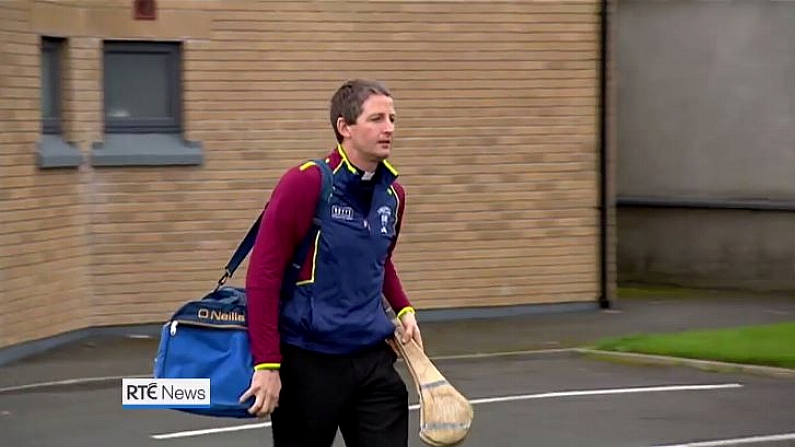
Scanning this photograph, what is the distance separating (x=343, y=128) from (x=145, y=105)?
1035 cm

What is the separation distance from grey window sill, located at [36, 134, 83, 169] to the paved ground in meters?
1.65

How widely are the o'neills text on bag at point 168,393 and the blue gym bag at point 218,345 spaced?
19mm

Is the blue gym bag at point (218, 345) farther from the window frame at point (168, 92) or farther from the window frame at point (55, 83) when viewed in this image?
the window frame at point (168, 92)

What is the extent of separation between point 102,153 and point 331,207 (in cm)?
999

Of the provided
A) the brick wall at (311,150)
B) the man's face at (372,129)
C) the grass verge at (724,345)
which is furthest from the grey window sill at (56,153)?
the man's face at (372,129)

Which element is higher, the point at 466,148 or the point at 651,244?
the point at 466,148

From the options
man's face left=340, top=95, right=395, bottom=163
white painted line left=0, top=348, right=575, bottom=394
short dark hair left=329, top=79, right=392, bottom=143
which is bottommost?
white painted line left=0, top=348, right=575, bottom=394

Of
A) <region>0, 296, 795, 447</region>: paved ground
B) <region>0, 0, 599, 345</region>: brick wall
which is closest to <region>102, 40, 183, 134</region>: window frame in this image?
<region>0, 0, 599, 345</region>: brick wall

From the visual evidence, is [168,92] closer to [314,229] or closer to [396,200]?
[396,200]

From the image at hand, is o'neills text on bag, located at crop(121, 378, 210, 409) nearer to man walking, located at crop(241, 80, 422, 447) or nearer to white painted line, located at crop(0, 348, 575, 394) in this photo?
man walking, located at crop(241, 80, 422, 447)

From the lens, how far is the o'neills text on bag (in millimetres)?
5156

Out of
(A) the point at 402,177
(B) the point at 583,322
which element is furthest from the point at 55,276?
(B) the point at 583,322

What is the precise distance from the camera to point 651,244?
21.9 meters

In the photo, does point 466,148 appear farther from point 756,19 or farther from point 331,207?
point 331,207
